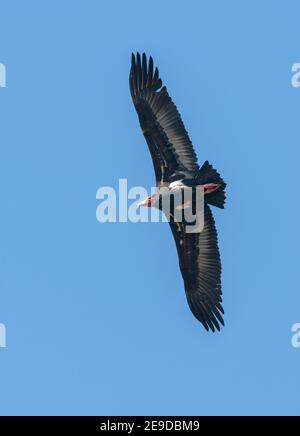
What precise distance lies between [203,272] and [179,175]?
2.01m

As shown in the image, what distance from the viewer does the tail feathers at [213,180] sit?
1572 inches

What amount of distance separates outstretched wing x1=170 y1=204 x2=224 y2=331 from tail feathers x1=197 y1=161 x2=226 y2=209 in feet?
5.16

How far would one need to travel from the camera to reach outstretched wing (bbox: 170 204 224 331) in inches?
1646

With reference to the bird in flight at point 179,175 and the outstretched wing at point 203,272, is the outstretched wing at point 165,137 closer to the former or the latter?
the bird in flight at point 179,175

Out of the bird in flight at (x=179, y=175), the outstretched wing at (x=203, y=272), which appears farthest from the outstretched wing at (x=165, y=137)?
the outstretched wing at (x=203, y=272)

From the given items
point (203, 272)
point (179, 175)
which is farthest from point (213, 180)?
point (203, 272)

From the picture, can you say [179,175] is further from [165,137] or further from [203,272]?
[203,272]

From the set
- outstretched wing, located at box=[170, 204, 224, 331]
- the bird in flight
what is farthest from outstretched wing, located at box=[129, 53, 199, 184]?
outstretched wing, located at box=[170, 204, 224, 331]
